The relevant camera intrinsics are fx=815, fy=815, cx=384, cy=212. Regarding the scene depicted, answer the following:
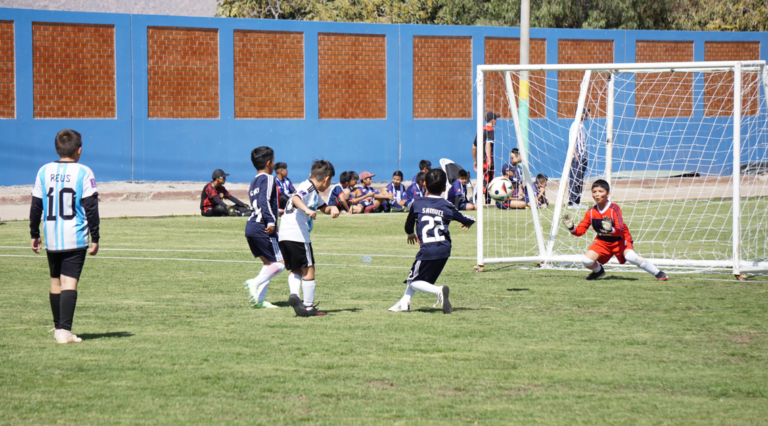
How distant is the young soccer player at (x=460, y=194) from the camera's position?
56.0 feet

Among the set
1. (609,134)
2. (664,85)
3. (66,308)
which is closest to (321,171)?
(66,308)

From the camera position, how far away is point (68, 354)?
560 cm

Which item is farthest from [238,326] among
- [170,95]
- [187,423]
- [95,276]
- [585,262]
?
[170,95]

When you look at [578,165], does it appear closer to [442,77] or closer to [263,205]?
[263,205]

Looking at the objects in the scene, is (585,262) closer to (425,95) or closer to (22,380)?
(22,380)

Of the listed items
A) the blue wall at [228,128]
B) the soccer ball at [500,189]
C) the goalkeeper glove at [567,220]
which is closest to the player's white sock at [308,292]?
the goalkeeper glove at [567,220]

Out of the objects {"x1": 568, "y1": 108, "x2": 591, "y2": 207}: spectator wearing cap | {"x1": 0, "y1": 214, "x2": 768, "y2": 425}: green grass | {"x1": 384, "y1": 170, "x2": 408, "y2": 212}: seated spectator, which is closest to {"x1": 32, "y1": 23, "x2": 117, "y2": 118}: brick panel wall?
{"x1": 384, "y1": 170, "x2": 408, "y2": 212}: seated spectator

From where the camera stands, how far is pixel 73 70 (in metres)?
23.2

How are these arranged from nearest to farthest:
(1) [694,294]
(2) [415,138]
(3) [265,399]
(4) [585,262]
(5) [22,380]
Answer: (3) [265,399]
(5) [22,380]
(1) [694,294]
(4) [585,262]
(2) [415,138]

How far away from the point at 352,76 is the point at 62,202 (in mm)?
21094

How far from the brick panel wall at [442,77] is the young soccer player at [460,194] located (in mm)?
9383

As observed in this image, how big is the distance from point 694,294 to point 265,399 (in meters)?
5.41

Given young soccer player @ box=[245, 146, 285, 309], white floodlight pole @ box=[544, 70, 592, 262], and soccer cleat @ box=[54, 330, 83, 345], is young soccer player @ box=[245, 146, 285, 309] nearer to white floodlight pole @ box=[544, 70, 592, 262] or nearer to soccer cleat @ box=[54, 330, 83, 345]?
soccer cleat @ box=[54, 330, 83, 345]

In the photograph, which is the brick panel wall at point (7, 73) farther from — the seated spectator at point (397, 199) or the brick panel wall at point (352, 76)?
the seated spectator at point (397, 199)
